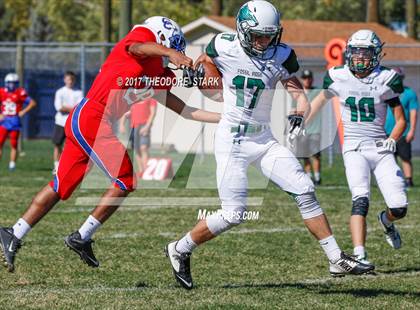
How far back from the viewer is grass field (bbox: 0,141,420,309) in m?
5.85

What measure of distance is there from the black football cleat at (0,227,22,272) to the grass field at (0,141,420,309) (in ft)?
0.46

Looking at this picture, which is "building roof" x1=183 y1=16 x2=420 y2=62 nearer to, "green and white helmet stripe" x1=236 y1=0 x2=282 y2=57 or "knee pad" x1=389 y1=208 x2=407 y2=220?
"knee pad" x1=389 y1=208 x2=407 y2=220

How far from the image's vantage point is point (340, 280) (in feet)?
22.1

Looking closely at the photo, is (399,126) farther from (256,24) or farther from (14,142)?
(14,142)

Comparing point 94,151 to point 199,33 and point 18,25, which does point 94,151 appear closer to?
point 199,33

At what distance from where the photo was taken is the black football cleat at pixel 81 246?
21.4 ft

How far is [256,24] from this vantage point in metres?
5.88

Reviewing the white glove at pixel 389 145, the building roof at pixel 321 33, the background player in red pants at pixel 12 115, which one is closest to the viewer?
the white glove at pixel 389 145

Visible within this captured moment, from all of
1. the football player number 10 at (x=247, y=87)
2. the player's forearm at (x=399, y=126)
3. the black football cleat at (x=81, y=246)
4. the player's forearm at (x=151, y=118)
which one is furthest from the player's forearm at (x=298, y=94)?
the player's forearm at (x=151, y=118)

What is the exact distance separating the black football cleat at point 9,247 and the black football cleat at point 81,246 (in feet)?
1.21

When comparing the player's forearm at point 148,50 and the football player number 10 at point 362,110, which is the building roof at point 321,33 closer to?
the football player number 10 at point 362,110

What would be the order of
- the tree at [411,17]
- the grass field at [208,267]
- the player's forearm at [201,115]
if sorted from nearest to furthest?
the grass field at [208,267]
the player's forearm at [201,115]
the tree at [411,17]

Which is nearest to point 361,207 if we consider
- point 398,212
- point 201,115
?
point 398,212

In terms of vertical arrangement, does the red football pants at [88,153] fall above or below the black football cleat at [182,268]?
above
